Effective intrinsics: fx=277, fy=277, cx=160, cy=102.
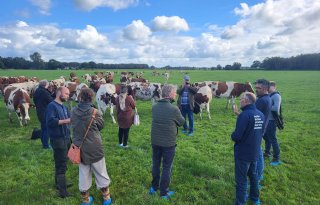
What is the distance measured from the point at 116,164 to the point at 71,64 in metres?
111

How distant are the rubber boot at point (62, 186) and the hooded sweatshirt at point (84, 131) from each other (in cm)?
110

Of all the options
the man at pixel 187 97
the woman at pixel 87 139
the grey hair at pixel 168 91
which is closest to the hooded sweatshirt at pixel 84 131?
the woman at pixel 87 139

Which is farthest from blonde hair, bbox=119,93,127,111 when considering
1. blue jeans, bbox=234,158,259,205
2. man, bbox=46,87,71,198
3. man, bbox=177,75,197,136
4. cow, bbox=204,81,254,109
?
cow, bbox=204,81,254,109

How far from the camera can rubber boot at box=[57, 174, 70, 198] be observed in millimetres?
6186

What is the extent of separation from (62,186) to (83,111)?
2103 millimetres

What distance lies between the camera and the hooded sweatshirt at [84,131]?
532 cm

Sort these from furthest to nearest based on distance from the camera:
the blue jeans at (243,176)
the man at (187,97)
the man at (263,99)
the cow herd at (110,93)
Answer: the cow herd at (110,93), the man at (187,97), the man at (263,99), the blue jeans at (243,176)

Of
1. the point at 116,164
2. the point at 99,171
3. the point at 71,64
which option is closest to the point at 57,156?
the point at 99,171

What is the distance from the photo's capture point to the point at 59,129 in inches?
234

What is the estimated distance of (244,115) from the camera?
17.3 ft

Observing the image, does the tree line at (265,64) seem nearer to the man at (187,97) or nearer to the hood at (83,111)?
the man at (187,97)

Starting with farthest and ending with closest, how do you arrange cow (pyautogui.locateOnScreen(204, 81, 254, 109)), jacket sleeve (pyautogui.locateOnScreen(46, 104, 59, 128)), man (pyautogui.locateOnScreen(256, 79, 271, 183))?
cow (pyautogui.locateOnScreen(204, 81, 254, 109)) < man (pyautogui.locateOnScreen(256, 79, 271, 183)) < jacket sleeve (pyautogui.locateOnScreen(46, 104, 59, 128))

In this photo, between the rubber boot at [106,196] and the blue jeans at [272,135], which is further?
the blue jeans at [272,135]

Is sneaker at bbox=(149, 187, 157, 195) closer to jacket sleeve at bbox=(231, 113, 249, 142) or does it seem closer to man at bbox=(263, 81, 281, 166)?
jacket sleeve at bbox=(231, 113, 249, 142)
